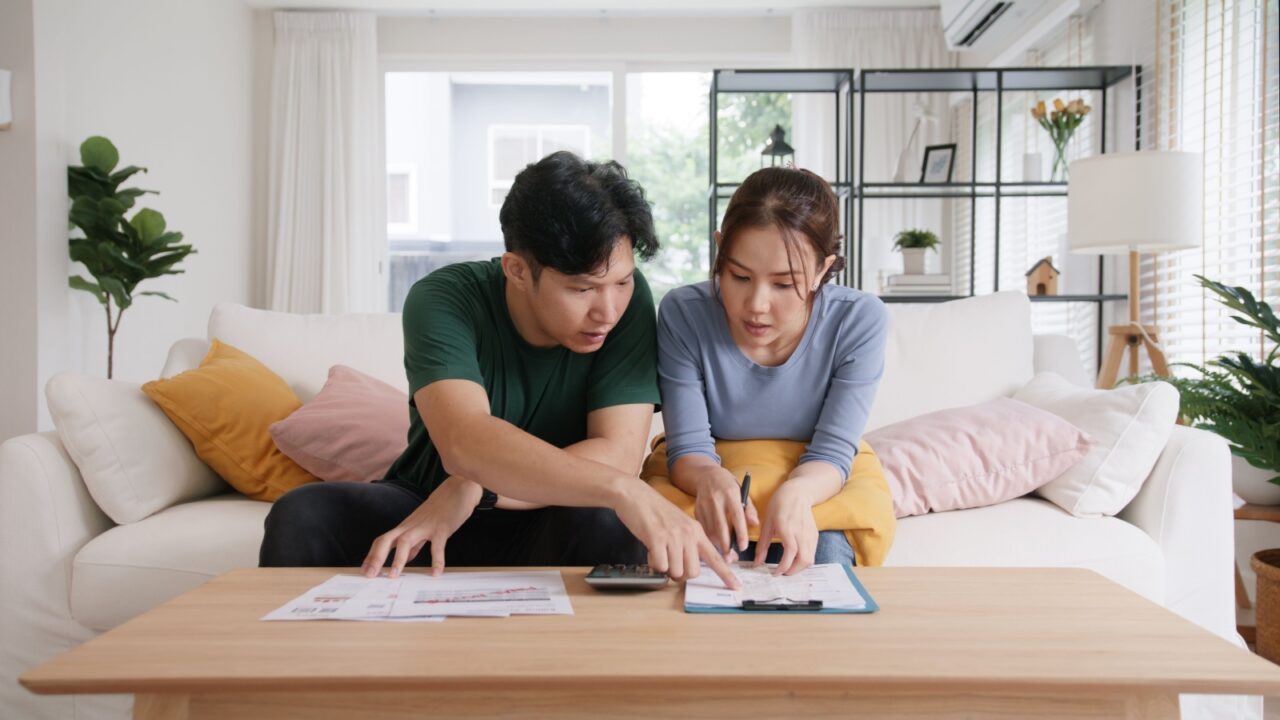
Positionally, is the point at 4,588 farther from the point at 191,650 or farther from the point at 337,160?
the point at 337,160

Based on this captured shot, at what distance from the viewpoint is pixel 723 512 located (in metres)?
1.32

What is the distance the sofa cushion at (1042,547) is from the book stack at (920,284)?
2.28 meters

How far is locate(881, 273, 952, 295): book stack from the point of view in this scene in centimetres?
407

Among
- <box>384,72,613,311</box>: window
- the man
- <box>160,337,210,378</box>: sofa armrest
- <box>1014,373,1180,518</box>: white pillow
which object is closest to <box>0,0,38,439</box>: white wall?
<box>160,337,210,378</box>: sofa armrest

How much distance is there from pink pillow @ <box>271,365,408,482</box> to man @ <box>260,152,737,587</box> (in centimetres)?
34

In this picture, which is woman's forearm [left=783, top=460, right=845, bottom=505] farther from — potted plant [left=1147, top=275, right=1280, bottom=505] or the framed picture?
the framed picture

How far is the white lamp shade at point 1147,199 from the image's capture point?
Answer: 2908 millimetres

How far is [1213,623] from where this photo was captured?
1.84m

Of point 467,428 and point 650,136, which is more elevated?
point 650,136

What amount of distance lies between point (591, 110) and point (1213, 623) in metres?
6.87

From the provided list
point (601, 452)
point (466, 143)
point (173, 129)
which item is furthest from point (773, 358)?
point (466, 143)

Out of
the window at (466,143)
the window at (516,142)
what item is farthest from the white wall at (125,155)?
the window at (516,142)

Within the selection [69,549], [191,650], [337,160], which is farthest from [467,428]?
[337,160]

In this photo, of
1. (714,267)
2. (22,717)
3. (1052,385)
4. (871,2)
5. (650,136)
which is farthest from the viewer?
(650,136)
